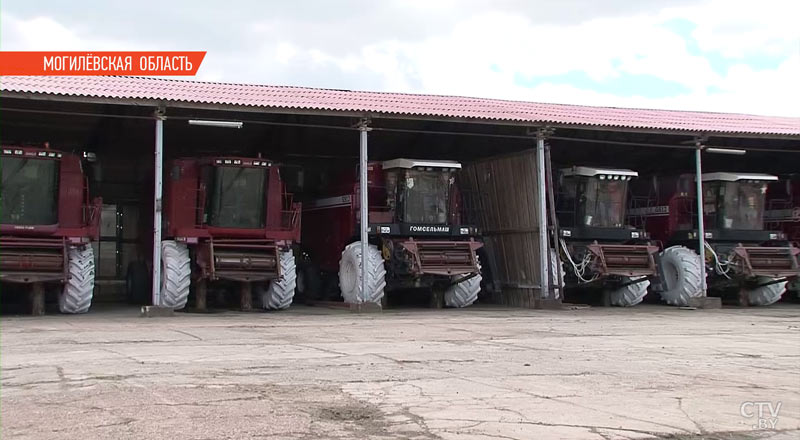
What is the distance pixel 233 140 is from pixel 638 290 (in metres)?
11.3

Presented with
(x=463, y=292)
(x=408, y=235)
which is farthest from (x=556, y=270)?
(x=408, y=235)

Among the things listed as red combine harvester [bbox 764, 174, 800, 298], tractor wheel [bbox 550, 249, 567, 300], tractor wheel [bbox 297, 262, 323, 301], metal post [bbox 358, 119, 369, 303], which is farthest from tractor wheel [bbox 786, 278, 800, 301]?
tractor wheel [bbox 297, 262, 323, 301]

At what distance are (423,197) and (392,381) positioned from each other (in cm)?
1274

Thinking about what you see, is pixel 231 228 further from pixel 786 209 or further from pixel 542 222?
pixel 786 209

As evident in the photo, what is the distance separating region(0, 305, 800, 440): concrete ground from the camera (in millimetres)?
6406

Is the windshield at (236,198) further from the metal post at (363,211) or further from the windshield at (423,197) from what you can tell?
the windshield at (423,197)

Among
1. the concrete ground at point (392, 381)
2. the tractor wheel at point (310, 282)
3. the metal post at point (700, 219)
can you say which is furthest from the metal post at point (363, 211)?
the metal post at point (700, 219)

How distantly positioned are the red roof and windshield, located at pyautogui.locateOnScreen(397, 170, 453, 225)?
5.45 feet

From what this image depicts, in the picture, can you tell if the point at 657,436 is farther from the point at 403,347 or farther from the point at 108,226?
the point at 108,226

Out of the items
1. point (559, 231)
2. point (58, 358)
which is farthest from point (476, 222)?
A: point (58, 358)

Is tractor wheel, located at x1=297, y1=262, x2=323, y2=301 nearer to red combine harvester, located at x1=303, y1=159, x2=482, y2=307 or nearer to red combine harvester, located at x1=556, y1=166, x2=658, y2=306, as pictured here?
red combine harvester, located at x1=303, y1=159, x2=482, y2=307

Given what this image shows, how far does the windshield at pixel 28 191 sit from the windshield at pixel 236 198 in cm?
334

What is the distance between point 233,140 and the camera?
23.2 metres

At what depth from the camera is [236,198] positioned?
65.4 ft
